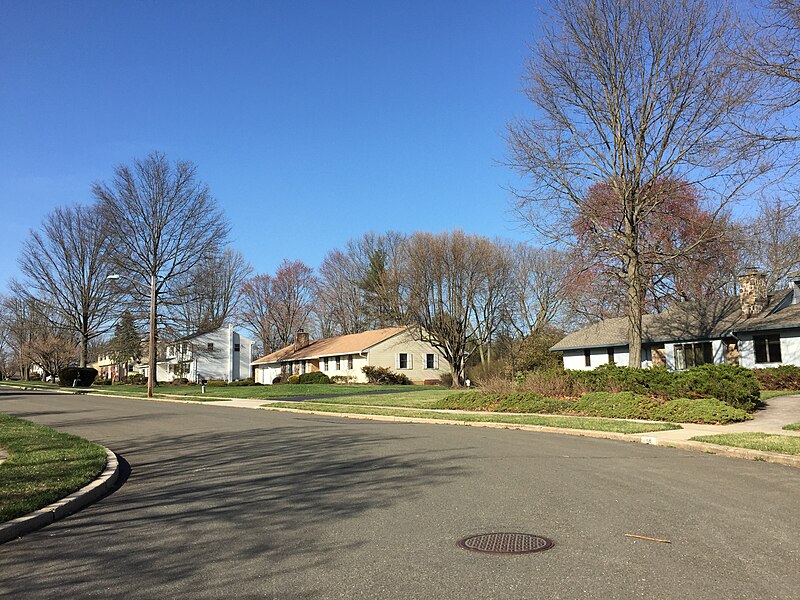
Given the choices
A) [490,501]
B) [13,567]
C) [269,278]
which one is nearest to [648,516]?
[490,501]

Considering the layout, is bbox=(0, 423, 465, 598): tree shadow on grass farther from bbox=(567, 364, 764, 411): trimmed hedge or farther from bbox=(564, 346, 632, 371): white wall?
bbox=(564, 346, 632, 371): white wall

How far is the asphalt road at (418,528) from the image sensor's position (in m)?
4.99

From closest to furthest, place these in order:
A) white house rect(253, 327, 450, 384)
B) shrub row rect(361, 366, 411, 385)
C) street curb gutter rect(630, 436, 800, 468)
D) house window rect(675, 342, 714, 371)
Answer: street curb gutter rect(630, 436, 800, 468) < house window rect(675, 342, 714, 371) < shrub row rect(361, 366, 411, 385) < white house rect(253, 327, 450, 384)

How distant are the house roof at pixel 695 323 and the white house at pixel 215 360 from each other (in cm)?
4051

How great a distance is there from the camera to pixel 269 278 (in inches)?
2931

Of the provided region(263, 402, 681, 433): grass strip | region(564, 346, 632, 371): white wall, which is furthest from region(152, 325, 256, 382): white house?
region(263, 402, 681, 433): grass strip

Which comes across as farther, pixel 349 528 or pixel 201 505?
pixel 201 505

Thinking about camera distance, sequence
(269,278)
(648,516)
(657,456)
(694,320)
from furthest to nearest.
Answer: (269,278), (694,320), (657,456), (648,516)

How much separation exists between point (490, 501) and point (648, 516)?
5.84ft

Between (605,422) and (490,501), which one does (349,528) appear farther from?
(605,422)

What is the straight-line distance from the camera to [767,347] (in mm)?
34125

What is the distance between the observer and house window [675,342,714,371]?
125 feet

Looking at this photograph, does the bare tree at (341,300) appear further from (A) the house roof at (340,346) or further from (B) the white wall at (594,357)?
(B) the white wall at (594,357)

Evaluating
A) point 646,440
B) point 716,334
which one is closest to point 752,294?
point 716,334
